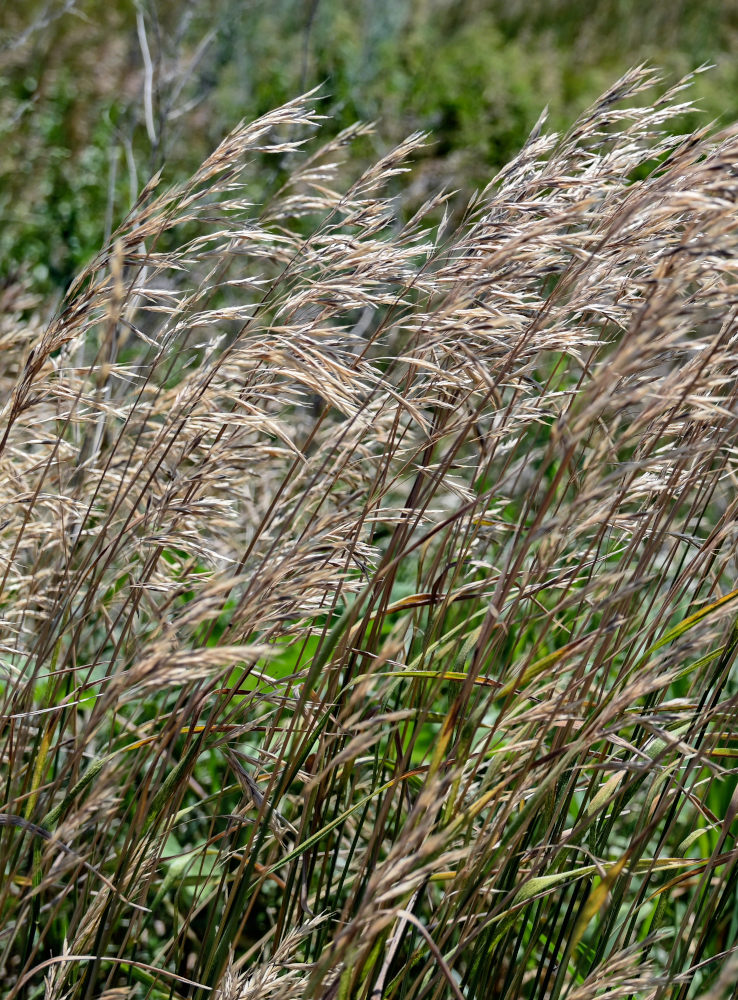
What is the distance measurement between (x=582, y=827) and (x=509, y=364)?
0.56 metres

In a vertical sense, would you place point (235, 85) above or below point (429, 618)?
above

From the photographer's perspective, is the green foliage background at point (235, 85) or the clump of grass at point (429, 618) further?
the green foliage background at point (235, 85)

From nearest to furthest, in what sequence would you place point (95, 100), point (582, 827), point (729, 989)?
point (582, 827)
point (729, 989)
point (95, 100)

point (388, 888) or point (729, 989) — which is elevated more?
point (388, 888)

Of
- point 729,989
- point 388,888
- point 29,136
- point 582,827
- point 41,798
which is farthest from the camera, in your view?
point 29,136

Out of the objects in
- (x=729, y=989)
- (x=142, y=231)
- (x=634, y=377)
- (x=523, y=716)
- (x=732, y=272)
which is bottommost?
(x=729, y=989)

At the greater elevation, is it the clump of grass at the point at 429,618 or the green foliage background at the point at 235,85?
the green foliage background at the point at 235,85

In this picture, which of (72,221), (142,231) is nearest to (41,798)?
(142,231)

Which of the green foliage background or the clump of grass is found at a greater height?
the green foliage background

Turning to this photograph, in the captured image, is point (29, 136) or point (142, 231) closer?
point (142, 231)

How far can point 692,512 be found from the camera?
4.51 ft

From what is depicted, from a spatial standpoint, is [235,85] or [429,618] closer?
[429,618]

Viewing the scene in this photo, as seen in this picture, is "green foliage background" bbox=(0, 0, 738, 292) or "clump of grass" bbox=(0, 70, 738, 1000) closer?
"clump of grass" bbox=(0, 70, 738, 1000)

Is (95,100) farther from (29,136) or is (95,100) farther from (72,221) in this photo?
(72,221)
